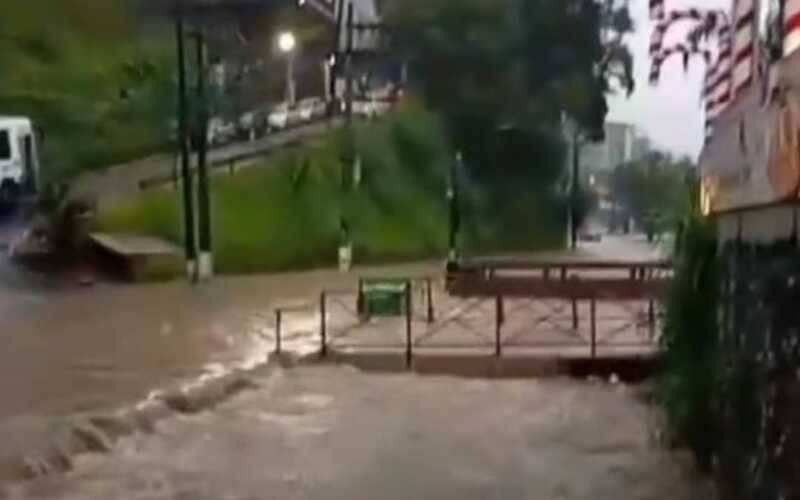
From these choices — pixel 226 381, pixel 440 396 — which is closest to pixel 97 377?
pixel 226 381

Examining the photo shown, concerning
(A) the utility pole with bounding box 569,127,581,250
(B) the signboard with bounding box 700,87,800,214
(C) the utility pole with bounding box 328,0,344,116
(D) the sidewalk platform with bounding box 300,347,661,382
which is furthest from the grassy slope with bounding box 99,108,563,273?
(B) the signboard with bounding box 700,87,800,214

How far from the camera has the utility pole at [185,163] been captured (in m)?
35.7

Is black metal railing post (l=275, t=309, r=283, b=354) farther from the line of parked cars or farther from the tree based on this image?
the tree

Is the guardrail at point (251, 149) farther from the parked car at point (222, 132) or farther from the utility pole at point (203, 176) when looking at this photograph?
the utility pole at point (203, 176)

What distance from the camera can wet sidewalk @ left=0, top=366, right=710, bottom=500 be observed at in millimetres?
11523

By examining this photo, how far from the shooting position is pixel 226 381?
17.1m

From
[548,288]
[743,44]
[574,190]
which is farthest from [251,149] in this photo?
[743,44]

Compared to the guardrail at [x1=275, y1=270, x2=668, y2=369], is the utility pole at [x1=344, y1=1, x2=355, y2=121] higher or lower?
higher

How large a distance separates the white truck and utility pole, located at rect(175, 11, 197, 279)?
3943 mm

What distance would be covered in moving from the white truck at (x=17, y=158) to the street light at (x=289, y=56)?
509 inches

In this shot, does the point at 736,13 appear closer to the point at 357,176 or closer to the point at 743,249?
the point at 743,249

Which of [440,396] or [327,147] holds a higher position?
[327,147]

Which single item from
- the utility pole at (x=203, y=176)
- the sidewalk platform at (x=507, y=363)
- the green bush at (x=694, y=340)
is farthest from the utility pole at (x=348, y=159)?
the green bush at (x=694, y=340)

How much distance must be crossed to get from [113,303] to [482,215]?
69.2 ft
